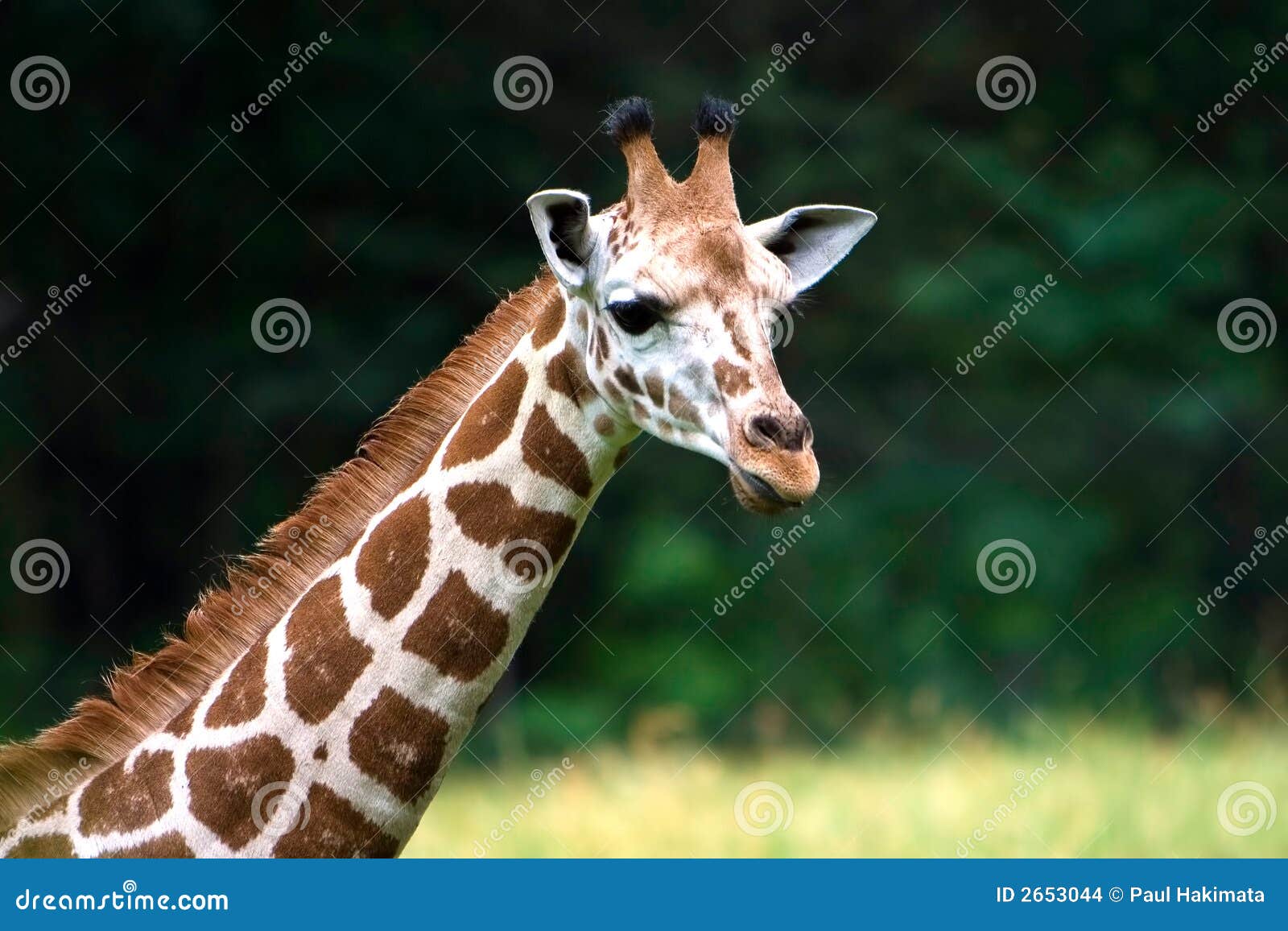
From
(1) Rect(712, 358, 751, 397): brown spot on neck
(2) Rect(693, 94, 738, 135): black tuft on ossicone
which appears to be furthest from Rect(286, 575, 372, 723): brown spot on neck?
(2) Rect(693, 94, 738, 135): black tuft on ossicone

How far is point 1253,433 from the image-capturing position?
581 inches

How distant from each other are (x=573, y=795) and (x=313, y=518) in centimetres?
550

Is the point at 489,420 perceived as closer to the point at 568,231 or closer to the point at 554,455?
the point at 554,455

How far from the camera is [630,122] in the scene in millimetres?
4039

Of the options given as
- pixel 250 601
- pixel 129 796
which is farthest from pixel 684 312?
pixel 129 796

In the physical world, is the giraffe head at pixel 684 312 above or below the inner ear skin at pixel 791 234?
below

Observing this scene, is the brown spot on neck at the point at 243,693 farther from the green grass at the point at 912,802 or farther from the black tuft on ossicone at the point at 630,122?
the green grass at the point at 912,802

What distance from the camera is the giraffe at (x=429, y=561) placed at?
12.2 feet

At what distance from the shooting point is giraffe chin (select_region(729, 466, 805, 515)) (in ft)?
11.5

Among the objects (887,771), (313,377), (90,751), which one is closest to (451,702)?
(90,751)

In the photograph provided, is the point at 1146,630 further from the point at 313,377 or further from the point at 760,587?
the point at 313,377

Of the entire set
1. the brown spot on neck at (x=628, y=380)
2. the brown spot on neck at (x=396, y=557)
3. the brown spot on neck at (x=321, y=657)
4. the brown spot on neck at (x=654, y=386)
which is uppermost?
the brown spot on neck at (x=654, y=386)

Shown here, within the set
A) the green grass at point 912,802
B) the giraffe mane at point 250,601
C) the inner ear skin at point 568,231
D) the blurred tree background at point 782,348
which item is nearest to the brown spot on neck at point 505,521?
the giraffe mane at point 250,601

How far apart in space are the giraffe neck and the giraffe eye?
168 mm
